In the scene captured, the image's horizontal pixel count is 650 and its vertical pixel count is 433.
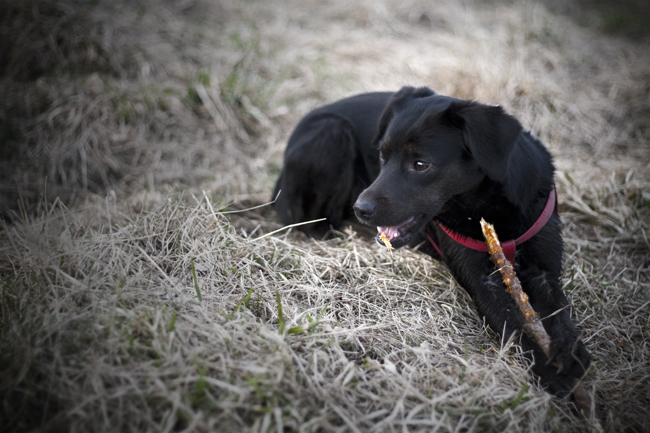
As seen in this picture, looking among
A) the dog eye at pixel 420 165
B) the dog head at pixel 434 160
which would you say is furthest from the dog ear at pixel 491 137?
the dog eye at pixel 420 165

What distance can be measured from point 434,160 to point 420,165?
80 millimetres

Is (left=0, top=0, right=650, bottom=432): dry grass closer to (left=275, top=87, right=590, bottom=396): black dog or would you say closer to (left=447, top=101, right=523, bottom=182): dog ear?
(left=275, top=87, right=590, bottom=396): black dog

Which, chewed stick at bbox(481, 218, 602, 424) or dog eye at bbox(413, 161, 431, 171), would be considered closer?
chewed stick at bbox(481, 218, 602, 424)

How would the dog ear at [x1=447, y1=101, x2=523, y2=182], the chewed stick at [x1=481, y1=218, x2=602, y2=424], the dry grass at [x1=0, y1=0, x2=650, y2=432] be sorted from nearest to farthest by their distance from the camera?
1. the dry grass at [x1=0, y1=0, x2=650, y2=432]
2. the chewed stick at [x1=481, y1=218, x2=602, y2=424]
3. the dog ear at [x1=447, y1=101, x2=523, y2=182]

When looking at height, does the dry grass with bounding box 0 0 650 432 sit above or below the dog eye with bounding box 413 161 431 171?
below

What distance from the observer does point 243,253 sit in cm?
239

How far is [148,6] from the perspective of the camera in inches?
245

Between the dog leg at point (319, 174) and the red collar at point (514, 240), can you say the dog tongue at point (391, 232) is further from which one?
the dog leg at point (319, 174)

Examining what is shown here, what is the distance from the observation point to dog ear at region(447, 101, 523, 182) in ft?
6.98

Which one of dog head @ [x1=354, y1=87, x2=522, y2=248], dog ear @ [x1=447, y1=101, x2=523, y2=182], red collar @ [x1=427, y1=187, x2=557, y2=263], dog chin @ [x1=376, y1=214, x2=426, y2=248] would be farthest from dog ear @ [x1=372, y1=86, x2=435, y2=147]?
red collar @ [x1=427, y1=187, x2=557, y2=263]

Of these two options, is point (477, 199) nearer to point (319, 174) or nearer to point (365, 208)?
point (365, 208)

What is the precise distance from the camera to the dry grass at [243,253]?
5.09ft

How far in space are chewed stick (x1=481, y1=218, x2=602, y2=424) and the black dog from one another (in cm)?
6

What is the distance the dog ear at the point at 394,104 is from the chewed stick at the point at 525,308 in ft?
2.69
